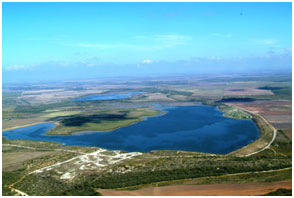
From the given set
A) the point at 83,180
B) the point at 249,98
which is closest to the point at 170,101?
the point at 249,98

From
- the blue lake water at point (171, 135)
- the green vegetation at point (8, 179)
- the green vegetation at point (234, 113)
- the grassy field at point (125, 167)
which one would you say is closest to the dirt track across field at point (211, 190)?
Answer: the grassy field at point (125, 167)

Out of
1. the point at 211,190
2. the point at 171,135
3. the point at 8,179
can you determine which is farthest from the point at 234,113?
the point at 8,179

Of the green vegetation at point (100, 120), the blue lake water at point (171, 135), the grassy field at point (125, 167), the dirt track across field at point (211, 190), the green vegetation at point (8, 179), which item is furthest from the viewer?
the green vegetation at point (100, 120)

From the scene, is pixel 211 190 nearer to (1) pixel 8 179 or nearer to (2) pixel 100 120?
(1) pixel 8 179

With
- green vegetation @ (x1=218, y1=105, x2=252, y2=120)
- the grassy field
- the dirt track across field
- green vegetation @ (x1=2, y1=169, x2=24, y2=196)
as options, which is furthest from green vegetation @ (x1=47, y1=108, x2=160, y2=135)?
the dirt track across field

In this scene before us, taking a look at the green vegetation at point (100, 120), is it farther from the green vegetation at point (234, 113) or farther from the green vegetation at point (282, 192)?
the green vegetation at point (282, 192)

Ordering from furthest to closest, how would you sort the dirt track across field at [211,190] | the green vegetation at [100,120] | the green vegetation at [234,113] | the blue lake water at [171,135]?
the green vegetation at [234,113] → the green vegetation at [100,120] → the blue lake water at [171,135] → the dirt track across field at [211,190]
